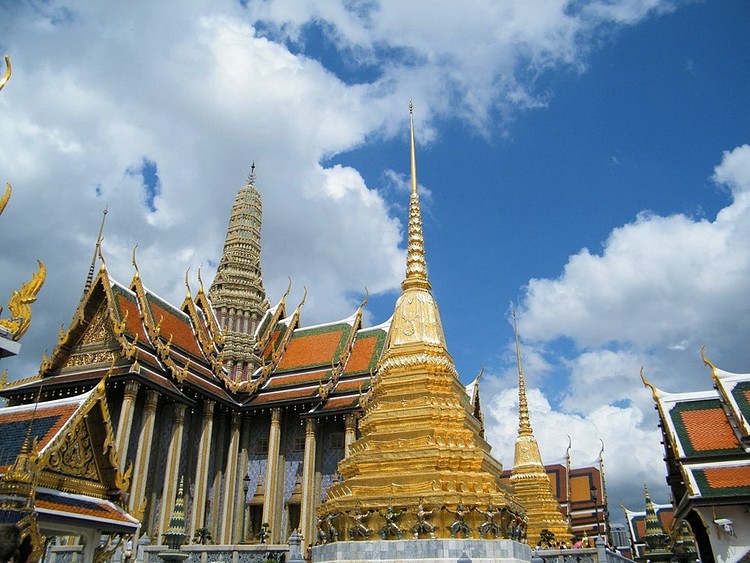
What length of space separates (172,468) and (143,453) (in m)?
1.53

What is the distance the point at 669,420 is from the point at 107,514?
45.9 ft

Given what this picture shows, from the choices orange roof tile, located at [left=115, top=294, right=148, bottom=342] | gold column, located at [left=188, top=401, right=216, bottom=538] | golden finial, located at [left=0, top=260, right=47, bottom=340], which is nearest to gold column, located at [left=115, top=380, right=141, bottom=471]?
orange roof tile, located at [left=115, top=294, right=148, bottom=342]

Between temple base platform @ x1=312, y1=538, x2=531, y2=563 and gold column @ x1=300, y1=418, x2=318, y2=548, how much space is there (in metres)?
11.8

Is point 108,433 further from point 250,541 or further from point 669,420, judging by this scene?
point 250,541

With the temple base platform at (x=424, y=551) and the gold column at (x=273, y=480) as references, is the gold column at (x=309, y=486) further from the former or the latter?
the temple base platform at (x=424, y=551)

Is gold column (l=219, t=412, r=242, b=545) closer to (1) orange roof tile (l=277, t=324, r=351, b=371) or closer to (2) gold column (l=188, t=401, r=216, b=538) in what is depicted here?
(2) gold column (l=188, t=401, r=216, b=538)

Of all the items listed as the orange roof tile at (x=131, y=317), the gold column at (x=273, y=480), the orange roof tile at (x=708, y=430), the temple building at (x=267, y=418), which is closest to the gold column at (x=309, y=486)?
the temple building at (x=267, y=418)

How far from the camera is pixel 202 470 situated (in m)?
22.6

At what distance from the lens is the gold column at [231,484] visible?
22983 mm

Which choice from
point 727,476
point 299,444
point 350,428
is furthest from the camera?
point 299,444

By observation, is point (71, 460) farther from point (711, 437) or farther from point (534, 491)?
point (534, 491)

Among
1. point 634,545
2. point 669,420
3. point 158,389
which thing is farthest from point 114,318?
point 634,545

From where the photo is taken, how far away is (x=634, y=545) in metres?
33.2

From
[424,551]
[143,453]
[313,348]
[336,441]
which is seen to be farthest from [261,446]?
[424,551]
